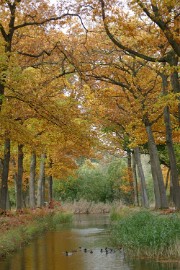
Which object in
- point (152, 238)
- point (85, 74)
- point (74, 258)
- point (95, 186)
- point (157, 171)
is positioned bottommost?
point (74, 258)

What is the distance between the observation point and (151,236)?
12359 mm

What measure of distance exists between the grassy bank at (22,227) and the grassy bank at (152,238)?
4053 millimetres

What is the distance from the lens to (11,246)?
1477 centimetres

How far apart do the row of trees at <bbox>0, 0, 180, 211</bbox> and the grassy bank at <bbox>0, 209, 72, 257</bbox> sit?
145 centimetres

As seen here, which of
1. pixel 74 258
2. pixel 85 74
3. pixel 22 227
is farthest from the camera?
pixel 85 74

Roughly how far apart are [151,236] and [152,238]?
75mm

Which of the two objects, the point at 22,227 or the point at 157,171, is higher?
the point at 157,171

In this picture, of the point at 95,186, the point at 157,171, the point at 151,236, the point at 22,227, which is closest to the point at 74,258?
the point at 151,236

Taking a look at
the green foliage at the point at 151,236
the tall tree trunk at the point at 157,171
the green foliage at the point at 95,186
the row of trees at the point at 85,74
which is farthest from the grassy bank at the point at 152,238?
the green foliage at the point at 95,186

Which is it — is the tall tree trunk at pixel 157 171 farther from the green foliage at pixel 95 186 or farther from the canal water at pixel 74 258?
the green foliage at pixel 95 186

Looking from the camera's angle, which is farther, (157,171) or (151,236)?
(157,171)

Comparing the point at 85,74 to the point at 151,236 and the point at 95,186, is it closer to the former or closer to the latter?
the point at 151,236

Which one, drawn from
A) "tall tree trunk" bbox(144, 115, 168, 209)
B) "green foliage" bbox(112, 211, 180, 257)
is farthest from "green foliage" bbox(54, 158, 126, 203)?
"green foliage" bbox(112, 211, 180, 257)

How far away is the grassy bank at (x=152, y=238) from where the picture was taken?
38.7 ft
